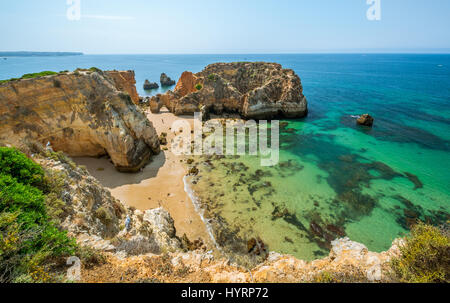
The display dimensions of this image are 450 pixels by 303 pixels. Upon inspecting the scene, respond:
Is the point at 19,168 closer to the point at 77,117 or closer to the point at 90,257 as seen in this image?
the point at 90,257

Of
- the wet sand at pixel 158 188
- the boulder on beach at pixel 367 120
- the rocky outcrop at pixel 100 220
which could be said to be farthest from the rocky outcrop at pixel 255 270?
the boulder on beach at pixel 367 120

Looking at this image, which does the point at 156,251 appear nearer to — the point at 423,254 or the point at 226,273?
the point at 226,273

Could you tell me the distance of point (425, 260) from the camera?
4.75 metres

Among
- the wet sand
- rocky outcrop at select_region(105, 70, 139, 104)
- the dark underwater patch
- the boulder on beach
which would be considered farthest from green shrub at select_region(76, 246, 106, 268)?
the boulder on beach

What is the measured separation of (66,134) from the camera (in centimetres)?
1703

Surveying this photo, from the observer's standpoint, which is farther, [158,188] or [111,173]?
[111,173]

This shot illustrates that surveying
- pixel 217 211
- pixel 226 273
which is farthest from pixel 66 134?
pixel 226 273

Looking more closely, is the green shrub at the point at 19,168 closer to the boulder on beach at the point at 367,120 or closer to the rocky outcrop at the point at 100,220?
the rocky outcrop at the point at 100,220

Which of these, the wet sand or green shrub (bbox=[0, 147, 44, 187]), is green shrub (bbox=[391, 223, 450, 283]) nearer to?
the wet sand

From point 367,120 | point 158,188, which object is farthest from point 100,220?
point 367,120

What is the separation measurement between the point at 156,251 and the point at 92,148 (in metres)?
16.2

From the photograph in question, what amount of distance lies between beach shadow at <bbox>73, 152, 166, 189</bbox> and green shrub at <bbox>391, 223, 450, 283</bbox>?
17546mm

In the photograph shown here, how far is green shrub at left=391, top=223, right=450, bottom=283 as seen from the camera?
445 centimetres

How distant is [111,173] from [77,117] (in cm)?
575
